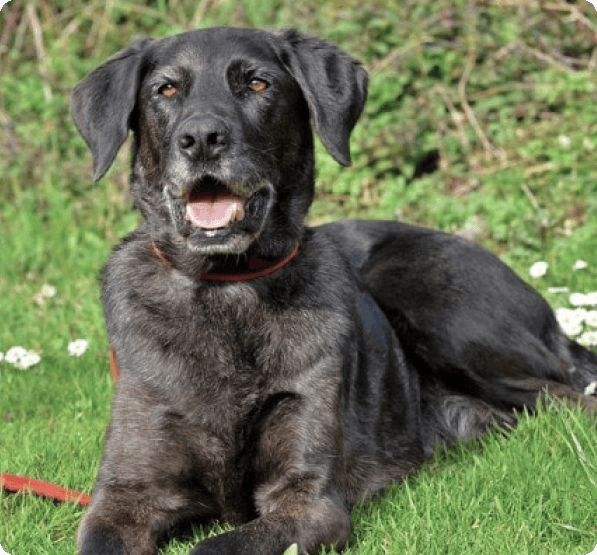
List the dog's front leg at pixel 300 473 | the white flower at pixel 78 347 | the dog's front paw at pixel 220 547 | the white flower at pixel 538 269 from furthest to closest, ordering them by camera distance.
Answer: the white flower at pixel 538 269 → the white flower at pixel 78 347 → the dog's front leg at pixel 300 473 → the dog's front paw at pixel 220 547

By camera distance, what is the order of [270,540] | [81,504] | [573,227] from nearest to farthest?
[270,540], [81,504], [573,227]

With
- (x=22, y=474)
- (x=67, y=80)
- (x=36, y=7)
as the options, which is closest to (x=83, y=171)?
(x=67, y=80)

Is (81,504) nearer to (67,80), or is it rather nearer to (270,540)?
(270,540)

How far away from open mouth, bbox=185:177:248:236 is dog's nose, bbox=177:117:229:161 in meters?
0.13

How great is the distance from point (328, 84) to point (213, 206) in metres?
0.72

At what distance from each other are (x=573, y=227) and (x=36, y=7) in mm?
5306

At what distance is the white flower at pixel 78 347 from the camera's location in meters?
5.21

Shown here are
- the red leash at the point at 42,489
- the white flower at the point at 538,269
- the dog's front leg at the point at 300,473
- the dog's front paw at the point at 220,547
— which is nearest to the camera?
the dog's front paw at the point at 220,547

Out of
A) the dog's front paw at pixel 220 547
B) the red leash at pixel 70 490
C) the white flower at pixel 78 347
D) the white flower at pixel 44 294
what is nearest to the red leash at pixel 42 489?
the red leash at pixel 70 490

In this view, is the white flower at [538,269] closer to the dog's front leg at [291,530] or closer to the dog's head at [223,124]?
the dog's head at [223,124]

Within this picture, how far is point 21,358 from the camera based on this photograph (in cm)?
512

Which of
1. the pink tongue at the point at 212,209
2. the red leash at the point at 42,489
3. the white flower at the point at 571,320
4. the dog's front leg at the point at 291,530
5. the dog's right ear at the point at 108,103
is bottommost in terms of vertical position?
the white flower at the point at 571,320

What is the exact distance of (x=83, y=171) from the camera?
8.16 metres

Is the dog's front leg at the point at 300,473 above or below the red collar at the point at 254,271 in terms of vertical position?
below
